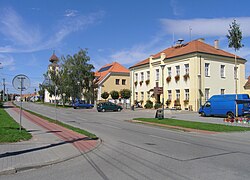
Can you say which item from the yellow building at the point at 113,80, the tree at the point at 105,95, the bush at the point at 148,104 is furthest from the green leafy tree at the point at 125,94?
the bush at the point at 148,104

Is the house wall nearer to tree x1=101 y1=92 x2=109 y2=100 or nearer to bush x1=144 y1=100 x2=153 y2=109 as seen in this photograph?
bush x1=144 y1=100 x2=153 y2=109

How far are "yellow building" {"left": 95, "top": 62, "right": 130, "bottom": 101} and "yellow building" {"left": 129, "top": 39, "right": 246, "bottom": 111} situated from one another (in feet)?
56.7

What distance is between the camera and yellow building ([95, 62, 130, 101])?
63219 millimetres

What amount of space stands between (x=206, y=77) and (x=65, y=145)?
33.3m

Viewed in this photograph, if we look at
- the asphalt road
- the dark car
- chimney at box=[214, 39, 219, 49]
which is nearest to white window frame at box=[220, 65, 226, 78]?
chimney at box=[214, 39, 219, 49]

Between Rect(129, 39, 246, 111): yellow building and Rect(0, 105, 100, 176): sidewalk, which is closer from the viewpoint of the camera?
Rect(0, 105, 100, 176): sidewalk

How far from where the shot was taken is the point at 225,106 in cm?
2827

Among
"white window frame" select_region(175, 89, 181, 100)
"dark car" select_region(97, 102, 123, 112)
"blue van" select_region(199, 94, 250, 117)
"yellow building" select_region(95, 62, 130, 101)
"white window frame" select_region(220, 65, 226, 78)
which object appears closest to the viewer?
"blue van" select_region(199, 94, 250, 117)

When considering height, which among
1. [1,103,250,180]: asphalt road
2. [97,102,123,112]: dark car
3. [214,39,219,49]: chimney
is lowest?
[1,103,250,180]: asphalt road

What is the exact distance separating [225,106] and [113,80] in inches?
1536

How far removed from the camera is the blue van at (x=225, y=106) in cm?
2683

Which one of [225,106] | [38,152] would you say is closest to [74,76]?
[225,106]

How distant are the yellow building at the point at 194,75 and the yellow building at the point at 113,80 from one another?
1728cm

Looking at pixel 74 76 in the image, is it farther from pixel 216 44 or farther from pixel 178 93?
pixel 216 44
